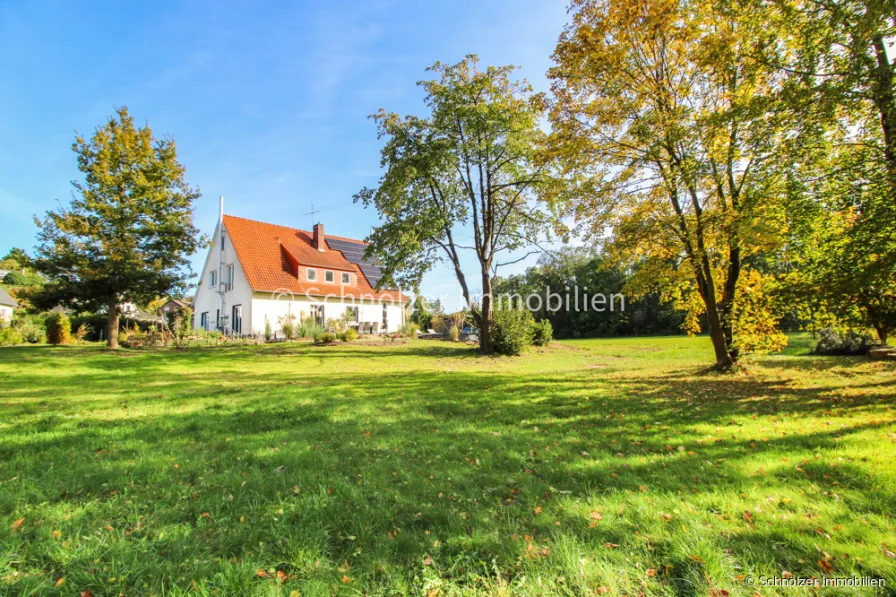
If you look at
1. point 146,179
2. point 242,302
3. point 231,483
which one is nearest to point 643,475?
point 231,483

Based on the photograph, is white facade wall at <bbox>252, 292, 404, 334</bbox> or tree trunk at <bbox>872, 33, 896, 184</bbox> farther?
white facade wall at <bbox>252, 292, 404, 334</bbox>

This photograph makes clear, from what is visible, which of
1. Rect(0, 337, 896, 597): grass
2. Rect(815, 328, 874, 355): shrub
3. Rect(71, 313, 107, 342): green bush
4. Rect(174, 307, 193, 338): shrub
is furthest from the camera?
Rect(71, 313, 107, 342): green bush

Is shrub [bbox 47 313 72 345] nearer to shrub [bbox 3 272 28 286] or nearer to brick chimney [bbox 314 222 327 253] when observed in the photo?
brick chimney [bbox 314 222 327 253]

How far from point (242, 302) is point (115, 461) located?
895 inches

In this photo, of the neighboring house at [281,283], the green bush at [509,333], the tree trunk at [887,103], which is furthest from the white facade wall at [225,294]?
the tree trunk at [887,103]

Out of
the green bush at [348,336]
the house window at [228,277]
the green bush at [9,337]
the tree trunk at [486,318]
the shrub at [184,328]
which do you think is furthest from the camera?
the house window at [228,277]

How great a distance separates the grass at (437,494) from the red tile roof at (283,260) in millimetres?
18865

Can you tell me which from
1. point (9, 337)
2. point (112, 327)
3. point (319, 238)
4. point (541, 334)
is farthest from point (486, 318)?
point (9, 337)

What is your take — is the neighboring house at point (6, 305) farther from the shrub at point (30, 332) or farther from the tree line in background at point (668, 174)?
the tree line in background at point (668, 174)

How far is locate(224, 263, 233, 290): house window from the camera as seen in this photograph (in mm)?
25547

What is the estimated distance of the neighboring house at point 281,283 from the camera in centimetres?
2428

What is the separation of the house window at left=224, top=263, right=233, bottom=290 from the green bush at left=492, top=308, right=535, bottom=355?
18.0m

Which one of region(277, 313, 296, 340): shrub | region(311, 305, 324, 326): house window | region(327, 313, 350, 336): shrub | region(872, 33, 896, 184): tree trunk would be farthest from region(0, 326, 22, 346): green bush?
region(872, 33, 896, 184): tree trunk

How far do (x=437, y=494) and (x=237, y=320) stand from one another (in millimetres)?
25165
